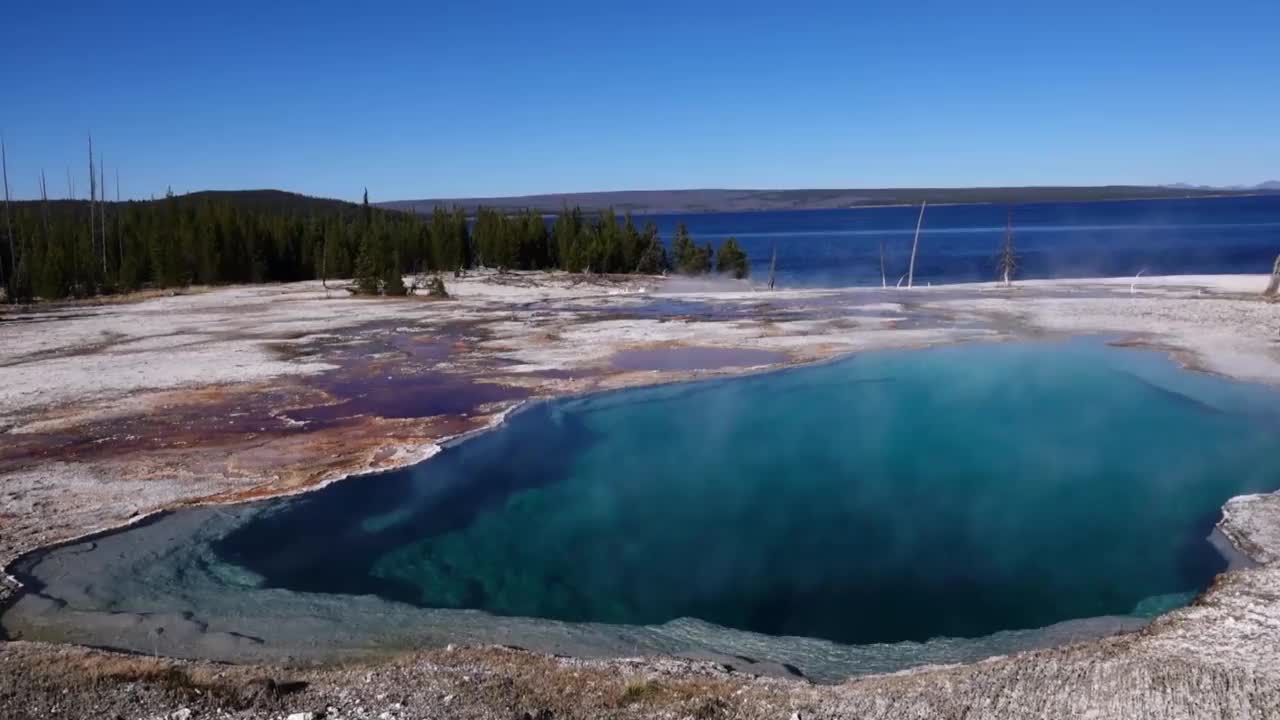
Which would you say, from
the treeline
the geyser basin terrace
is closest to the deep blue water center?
the geyser basin terrace

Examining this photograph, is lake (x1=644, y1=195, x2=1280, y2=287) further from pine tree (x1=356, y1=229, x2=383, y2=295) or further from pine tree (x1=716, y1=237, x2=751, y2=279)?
pine tree (x1=356, y1=229, x2=383, y2=295)

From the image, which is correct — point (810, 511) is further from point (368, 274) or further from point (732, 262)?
point (732, 262)

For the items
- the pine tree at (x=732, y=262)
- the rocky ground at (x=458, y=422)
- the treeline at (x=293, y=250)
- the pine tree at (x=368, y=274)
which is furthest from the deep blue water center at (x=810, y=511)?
the pine tree at (x=732, y=262)

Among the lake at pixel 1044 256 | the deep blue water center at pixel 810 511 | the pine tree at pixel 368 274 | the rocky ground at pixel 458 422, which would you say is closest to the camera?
the rocky ground at pixel 458 422

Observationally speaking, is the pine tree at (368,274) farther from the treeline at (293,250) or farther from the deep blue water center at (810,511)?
the deep blue water center at (810,511)

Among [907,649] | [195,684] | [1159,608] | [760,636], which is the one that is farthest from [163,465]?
[1159,608]

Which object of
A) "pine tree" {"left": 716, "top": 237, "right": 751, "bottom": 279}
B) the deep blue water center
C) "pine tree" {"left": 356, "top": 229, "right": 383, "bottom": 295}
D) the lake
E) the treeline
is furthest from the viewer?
the lake
